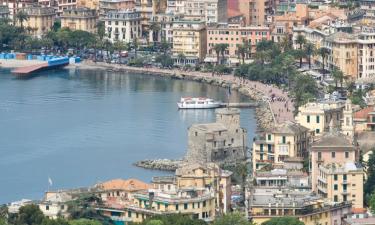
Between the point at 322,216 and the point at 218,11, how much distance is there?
37.3m

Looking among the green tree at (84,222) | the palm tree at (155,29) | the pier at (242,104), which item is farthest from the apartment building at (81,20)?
the green tree at (84,222)

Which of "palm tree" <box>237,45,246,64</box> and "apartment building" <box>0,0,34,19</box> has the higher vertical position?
"apartment building" <box>0,0,34,19</box>

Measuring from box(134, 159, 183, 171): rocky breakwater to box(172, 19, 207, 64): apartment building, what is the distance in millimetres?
23254

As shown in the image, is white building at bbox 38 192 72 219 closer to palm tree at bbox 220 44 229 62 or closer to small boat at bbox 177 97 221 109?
small boat at bbox 177 97 221 109

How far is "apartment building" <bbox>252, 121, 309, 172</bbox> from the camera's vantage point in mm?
48500

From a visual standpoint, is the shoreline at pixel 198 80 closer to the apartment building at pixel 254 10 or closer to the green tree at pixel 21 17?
the apartment building at pixel 254 10

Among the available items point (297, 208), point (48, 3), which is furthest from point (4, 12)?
point (297, 208)

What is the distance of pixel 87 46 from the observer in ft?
267

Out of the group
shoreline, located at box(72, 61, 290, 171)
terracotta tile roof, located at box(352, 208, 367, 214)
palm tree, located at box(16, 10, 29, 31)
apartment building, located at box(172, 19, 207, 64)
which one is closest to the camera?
terracotta tile roof, located at box(352, 208, 367, 214)

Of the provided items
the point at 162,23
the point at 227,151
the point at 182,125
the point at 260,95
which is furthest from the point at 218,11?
the point at 227,151

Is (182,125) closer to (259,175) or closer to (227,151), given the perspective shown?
(227,151)

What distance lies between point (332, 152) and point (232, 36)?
3207cm

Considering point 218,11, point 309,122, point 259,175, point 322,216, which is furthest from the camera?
point 218,11

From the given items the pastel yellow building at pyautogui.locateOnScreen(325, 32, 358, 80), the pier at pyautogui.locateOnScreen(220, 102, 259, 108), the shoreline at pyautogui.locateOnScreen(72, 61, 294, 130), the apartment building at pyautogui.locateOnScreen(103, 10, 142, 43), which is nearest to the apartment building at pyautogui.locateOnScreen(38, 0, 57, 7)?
the apartment building at pyautogui.locateOnScreen(103, 10, 142, 43)
